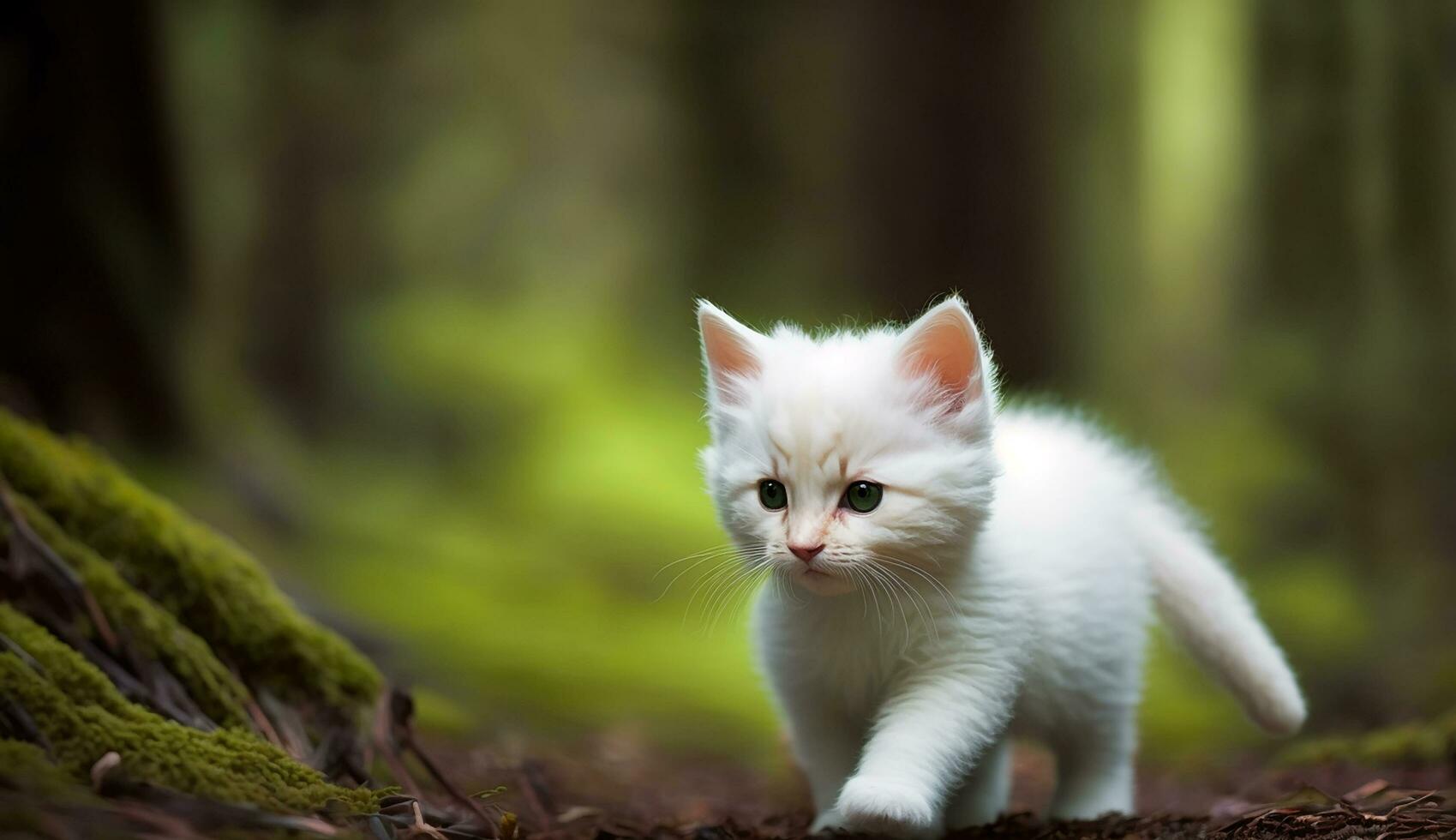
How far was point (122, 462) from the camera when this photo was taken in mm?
5145

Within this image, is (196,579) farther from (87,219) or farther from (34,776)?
(87,219)

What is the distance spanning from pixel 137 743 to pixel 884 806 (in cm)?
127

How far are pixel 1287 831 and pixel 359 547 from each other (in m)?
5.18

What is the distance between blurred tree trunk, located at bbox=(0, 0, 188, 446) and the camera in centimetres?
486

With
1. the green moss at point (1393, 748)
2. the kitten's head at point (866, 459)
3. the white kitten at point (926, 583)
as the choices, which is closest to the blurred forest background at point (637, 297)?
the green moss at point (1393, 748)

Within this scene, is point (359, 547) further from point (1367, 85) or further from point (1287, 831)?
point (1367, 85)

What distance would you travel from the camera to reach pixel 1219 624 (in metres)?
2.87

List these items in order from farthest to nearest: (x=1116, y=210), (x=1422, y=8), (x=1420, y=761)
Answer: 1. (x=1116, y=210)
2. (x=1422, y=8)
3. (x=1420, y=761)

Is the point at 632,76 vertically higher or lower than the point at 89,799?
higher

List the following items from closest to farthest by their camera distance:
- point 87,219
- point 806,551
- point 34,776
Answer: point 34,776
point 806,551
point 87,219

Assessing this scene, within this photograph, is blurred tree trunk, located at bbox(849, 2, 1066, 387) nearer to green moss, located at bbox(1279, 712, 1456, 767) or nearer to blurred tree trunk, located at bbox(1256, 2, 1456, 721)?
blurred tree trunk, located at bbox(1256, 2, 1456, 721)

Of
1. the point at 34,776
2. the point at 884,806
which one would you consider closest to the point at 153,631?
the point at 34,776

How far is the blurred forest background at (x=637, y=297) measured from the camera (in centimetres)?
507

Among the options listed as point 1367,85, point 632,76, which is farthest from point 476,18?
point 1367,85
